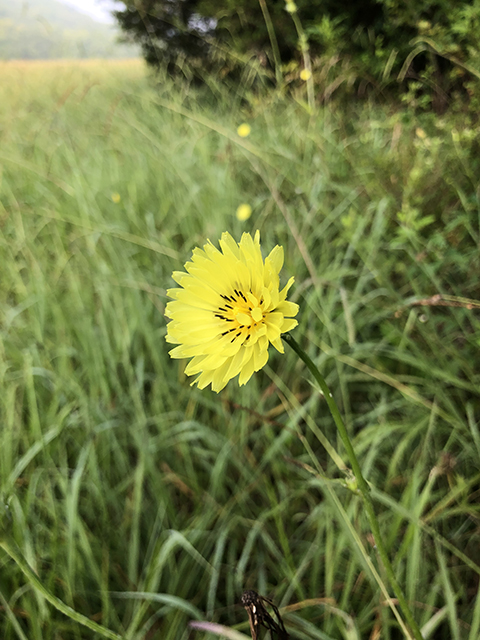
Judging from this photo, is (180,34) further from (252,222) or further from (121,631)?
(121,631)

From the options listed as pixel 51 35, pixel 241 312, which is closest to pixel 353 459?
pixel 241 312

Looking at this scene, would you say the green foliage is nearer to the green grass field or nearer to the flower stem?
the green grass field

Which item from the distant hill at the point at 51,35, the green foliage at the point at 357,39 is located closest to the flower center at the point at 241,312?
the green foliage at the point at 357,39

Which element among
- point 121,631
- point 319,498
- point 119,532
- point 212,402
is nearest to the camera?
point 121,631

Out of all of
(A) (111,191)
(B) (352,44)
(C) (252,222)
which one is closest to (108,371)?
(C) (252,222)

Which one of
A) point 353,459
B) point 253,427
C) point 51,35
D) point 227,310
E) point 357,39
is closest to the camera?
point 353,459

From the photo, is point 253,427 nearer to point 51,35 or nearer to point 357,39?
point 51,35
